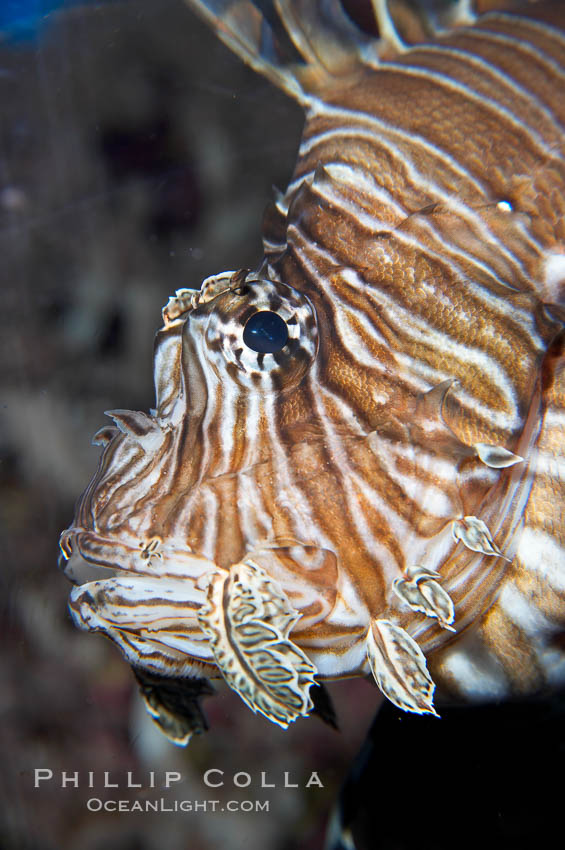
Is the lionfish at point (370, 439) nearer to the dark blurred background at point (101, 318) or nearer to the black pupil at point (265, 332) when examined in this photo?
the black pupil at point (265, 332)

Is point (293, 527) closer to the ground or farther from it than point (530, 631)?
farther from it

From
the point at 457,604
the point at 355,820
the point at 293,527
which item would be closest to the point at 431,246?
the point at 293,527

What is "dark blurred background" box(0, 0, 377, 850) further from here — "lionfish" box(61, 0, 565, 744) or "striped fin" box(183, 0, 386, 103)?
"lionfish" box(61, 0, 565, 744)

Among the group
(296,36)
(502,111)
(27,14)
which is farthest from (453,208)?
(27,14)

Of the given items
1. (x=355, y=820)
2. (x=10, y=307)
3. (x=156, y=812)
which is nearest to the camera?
(x=10, y=307)

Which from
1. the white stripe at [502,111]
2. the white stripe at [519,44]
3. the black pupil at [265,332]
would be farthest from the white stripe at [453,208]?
the white stripe at [519,44]

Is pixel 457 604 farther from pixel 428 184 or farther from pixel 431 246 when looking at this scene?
pixel 428 184

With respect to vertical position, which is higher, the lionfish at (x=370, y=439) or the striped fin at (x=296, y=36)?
the striped fin at (x=296, y=36)
